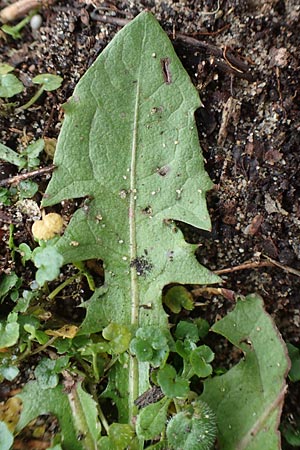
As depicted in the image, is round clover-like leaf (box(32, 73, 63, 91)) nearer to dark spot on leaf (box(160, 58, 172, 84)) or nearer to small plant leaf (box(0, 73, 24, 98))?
small plant leaf (box(0, 73, 24, 98))

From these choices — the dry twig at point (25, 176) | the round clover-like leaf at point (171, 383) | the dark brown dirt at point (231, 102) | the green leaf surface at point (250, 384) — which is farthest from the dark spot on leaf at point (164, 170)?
the round clover-like leaf at point (171, 383)

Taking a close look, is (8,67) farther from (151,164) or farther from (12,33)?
(151,164)

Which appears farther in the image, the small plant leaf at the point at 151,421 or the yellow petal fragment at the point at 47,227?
the yellow petal fragment at the point at 47,227

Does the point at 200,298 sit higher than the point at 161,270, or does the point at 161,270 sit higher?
the point at 161,270

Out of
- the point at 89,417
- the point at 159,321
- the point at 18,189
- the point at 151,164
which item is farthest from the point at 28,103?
the point at 89,417

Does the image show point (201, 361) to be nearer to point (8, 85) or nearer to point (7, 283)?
point (7, 283)

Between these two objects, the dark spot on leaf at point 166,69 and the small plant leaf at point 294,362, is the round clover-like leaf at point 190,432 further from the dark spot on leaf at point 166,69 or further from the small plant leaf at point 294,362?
the dark spot on leaf at point 166,69

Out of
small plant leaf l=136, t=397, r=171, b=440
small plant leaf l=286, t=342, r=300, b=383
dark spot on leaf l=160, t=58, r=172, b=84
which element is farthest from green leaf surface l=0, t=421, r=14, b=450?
dark spot on leaf l=160, t=58, r=172, b=84
